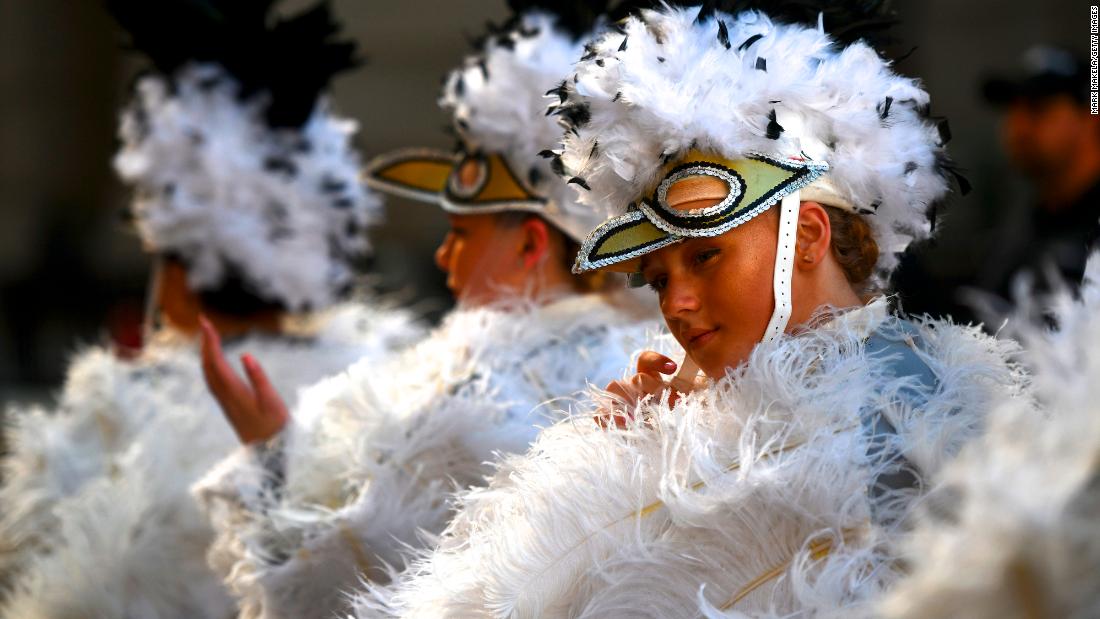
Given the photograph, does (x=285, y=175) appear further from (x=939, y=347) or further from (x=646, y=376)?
(x=939, y=347)

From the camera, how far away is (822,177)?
2.22 metres

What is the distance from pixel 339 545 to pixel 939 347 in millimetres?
1571

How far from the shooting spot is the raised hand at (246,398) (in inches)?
130

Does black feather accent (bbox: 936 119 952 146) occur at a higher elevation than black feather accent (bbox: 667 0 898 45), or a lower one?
lower

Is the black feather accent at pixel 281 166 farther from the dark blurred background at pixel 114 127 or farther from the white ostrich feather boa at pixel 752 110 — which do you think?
the white ostrich feather boa at pixel 752 110

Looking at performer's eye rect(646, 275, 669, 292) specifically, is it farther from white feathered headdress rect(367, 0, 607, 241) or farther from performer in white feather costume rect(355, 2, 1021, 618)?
white feathered headdress rect(367, 0, 607, 241)

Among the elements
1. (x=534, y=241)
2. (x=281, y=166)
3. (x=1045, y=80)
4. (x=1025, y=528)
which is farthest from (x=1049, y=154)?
(x=1025, y=528)

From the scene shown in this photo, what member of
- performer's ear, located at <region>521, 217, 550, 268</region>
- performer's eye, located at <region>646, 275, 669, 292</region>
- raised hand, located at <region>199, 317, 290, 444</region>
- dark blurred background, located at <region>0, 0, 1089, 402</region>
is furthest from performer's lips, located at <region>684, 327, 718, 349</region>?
dark blurred background, located at <region>0, 0, 1089, 402</region>

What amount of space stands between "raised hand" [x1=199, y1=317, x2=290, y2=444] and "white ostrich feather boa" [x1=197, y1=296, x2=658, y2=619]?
0.06m

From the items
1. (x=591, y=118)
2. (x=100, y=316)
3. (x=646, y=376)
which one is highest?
(x=100, y=316)

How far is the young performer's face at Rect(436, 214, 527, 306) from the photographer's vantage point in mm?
3350

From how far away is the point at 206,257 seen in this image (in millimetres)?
4453

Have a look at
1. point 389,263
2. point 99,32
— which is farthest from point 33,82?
point 389,263

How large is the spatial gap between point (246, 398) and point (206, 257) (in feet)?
4.08
